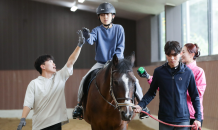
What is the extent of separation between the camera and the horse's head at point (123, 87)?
6.27ft

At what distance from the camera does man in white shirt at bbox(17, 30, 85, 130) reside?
246cm

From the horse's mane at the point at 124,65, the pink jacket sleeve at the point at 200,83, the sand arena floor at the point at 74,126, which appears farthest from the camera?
the sand arena floor at the point at 74,126

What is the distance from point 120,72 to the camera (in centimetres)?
204

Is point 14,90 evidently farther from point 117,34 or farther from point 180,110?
point 180,110

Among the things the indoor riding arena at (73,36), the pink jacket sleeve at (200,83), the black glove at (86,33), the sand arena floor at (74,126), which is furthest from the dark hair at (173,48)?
the sand arena floor at (74,126)

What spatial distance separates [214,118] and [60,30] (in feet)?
20.7

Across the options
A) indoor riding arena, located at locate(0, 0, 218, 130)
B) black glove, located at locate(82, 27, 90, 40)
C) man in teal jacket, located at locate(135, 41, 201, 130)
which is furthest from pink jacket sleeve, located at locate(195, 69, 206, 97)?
indoor riding arena, located at locate(0, 0, 218, 130)

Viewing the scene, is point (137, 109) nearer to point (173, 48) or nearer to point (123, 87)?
point (123, 87)

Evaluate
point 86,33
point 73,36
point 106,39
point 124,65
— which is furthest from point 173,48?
point 73,36

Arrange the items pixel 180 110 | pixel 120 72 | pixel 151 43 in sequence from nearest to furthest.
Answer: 1. pixel 180 110
2. pixel 120 72
3. pixel 151 43

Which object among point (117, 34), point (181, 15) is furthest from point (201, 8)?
point (117, 34)

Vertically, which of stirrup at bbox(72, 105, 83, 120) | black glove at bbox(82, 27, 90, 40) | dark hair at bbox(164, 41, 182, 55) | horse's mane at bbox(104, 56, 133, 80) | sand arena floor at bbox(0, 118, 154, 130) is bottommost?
sand arena floor at bbox(0, 118, 154, 130)

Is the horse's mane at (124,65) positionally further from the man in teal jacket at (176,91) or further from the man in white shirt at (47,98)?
the man in white shirt at (47,98)

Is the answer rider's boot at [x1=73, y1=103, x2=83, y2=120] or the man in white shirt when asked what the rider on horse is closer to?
rider's boot at [x1=73, y1=103, x2=83, y2=120]
